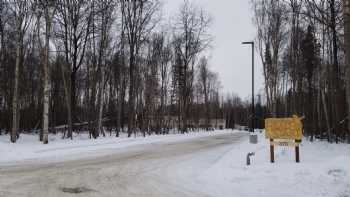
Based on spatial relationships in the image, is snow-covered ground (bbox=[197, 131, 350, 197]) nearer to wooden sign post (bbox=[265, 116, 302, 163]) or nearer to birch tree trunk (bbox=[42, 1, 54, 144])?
wooden sign post (bbox=[265, 116, 302, 163])

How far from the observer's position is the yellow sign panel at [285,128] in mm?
14047

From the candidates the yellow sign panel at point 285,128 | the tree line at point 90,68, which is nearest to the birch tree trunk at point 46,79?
the tree line at point 90,68

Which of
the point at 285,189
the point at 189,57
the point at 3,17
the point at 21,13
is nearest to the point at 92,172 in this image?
the point at 285,189

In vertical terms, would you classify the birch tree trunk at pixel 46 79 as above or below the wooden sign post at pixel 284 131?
above

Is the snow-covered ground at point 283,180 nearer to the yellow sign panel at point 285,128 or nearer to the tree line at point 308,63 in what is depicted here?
the yellow sign panel at point 285,128

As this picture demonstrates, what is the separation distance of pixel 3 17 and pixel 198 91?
164ft

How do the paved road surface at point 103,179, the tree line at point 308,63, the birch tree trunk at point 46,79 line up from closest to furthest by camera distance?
the paved road surface at point 103,179 → the birch tree trunk at point 46,79 → the tree line at point 308,63

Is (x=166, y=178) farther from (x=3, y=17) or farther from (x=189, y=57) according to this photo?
(x=189, y=57)

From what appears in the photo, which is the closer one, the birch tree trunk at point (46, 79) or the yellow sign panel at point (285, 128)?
the yellow sign panel at point (285, 128)

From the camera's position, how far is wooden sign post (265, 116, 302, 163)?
14016mm

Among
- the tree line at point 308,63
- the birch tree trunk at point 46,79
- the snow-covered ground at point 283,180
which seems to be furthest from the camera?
the tree line at point 308,63

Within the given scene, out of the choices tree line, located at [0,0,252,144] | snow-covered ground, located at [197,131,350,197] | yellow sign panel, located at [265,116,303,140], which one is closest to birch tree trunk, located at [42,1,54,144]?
tree line, located at [0,0,252,144]

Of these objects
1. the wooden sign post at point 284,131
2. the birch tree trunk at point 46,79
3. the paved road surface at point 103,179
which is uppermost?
the birch tree trunk at point 46,79

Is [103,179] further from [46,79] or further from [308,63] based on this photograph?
[308,63]
